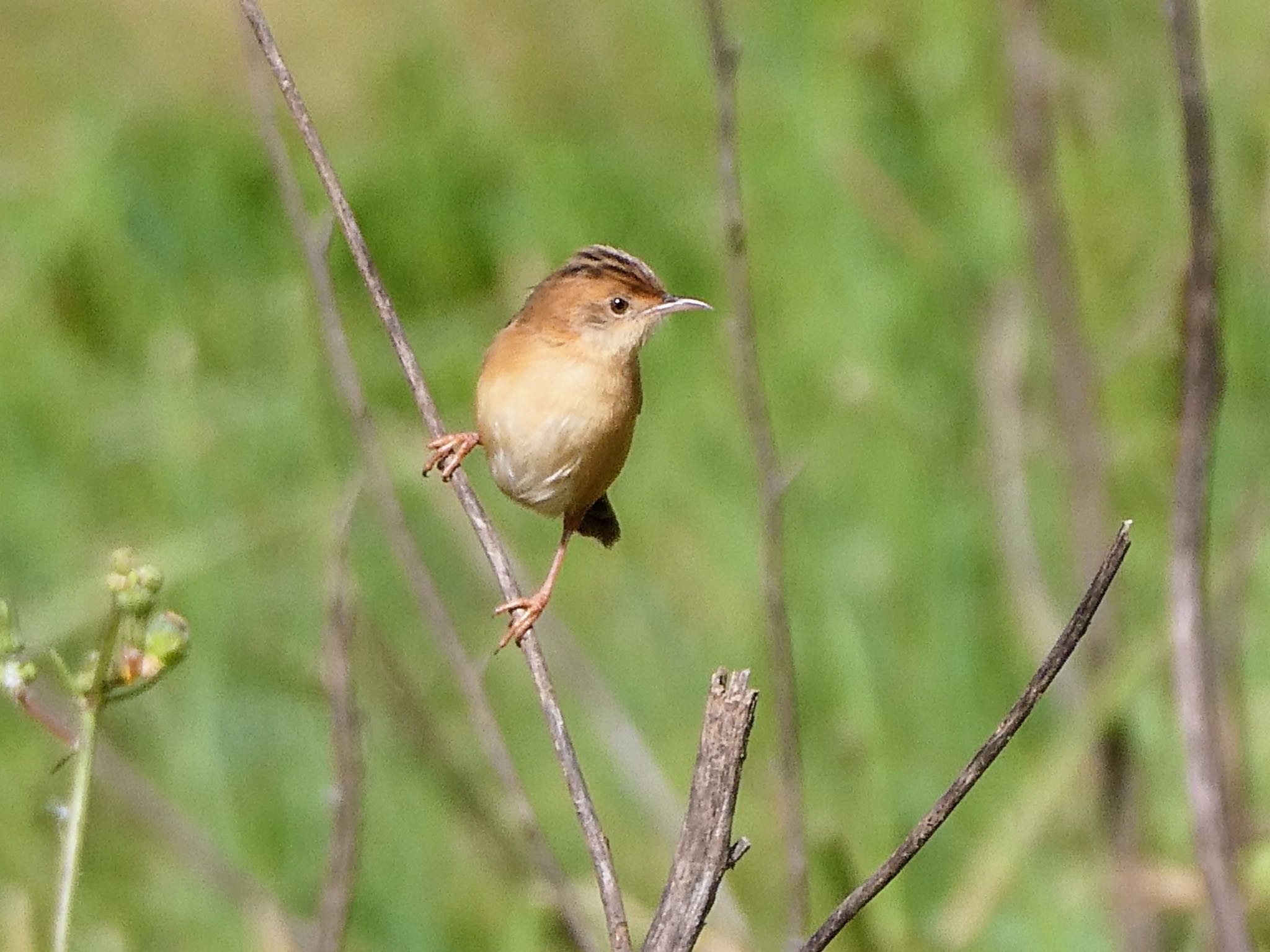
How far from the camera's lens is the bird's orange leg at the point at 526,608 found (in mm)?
2156

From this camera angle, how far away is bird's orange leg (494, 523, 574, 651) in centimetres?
216

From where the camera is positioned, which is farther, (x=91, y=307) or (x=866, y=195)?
(x=91, y=307)

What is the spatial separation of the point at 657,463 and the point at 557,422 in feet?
8.14

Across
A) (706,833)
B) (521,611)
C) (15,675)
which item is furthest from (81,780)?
(521,611)

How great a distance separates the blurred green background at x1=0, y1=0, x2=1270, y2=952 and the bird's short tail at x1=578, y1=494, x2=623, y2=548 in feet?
1.35

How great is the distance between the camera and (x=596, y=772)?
4441 millimetres

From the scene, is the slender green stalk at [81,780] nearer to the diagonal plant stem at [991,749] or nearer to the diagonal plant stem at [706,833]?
the diagonal plant stem at [706,833]

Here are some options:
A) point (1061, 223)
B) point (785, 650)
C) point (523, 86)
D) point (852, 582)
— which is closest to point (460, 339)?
point (852, 582)

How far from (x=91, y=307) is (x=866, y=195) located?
2.72 meters

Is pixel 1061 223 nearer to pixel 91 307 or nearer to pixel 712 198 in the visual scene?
pixel 712 198

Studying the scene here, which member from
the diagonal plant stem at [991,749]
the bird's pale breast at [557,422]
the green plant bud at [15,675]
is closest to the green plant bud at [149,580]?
the green plant bud at [15,675]

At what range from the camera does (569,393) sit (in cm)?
289

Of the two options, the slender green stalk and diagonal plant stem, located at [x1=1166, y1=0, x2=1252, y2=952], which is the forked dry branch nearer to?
the slender green stalk

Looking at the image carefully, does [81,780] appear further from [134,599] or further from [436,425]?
[436,425]
